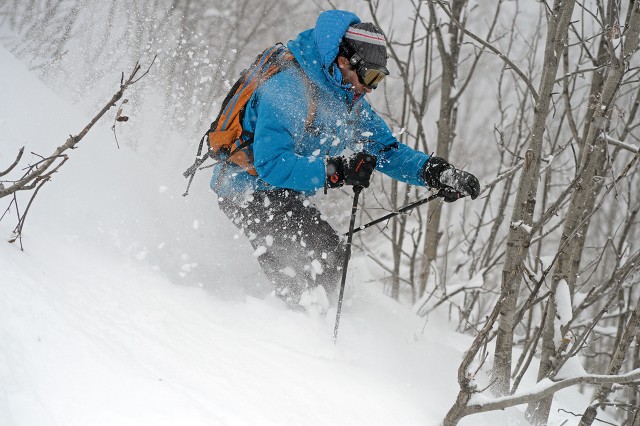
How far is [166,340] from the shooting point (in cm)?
241

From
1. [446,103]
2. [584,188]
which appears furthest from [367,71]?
[446,103]

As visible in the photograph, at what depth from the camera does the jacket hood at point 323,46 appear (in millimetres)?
3193

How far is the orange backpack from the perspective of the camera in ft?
10.9

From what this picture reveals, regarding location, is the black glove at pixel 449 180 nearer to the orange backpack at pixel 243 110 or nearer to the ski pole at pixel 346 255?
the ski pole at pixel 346 255

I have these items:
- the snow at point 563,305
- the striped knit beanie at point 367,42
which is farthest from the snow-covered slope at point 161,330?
the striped knit beanie at point 367,42

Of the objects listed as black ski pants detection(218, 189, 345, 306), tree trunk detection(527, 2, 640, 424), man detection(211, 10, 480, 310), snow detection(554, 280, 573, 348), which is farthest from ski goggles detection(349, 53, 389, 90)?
snow detection(554, 280, 573, 348)

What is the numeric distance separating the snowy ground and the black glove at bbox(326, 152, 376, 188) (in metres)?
0.80

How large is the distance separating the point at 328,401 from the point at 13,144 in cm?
321

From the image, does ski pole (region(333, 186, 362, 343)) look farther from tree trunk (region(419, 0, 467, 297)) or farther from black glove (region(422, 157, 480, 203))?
tree trunk (region(419, 0, 467, 297))

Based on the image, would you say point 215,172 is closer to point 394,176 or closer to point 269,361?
point 394,176

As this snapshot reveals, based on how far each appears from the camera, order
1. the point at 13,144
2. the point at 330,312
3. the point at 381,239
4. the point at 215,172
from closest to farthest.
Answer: the point at 330,312 < the point at 215,172 < the point at 13,144 < the point at 381,239

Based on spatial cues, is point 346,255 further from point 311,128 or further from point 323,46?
point 323,46

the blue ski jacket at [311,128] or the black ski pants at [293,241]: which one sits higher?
the blue ski jacket at [311,128]

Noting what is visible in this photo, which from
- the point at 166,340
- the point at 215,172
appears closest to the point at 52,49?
the point at 215,172
